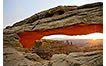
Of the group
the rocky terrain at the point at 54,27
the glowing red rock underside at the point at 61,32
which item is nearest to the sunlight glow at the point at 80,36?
the glowing red rock underside at the point at 61,32

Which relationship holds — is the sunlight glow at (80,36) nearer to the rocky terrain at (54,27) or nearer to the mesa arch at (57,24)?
the mesa arch at (57,24)

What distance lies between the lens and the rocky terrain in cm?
227

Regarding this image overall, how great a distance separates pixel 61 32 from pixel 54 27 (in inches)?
6.0

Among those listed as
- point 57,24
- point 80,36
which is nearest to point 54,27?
point 57,24

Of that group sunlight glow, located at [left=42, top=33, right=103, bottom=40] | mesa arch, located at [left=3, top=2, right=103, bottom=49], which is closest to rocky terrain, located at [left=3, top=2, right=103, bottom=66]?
mesa arch, located at [left=3, top=2, right=103, bottom=49]

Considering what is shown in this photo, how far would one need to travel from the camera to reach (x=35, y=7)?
8.84ft

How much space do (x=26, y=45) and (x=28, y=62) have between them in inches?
16.5

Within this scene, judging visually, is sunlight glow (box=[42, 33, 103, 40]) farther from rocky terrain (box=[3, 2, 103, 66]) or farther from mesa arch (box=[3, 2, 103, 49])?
rocky terrain (box=[3, 2, 103, 66])

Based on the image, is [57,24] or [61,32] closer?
[57,24]

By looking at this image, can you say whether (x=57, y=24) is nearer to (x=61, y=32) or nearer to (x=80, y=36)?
(x=61, y=32)

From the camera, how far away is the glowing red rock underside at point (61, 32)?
2.42 metres

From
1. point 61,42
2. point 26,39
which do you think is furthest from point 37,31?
point 61,42

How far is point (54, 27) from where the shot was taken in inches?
97.2

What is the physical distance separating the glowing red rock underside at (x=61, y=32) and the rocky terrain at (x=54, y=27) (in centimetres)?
7
